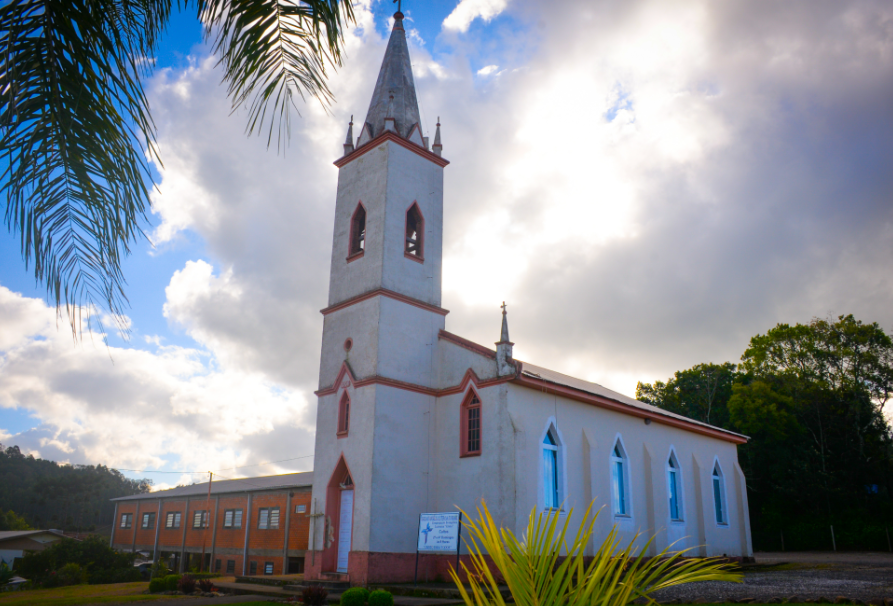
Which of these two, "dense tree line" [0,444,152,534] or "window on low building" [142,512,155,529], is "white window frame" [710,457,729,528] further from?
"dense tree line" [0,444,152,534]

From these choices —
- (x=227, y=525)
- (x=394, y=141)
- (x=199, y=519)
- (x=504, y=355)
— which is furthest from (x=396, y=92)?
(x=199, y=519)

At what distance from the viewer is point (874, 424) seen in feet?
139

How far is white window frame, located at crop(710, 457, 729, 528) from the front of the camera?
2838 centimetres

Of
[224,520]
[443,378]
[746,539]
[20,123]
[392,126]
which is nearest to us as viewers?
[20,123]

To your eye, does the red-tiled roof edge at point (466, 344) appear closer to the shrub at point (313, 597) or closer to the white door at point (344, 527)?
the white door at point (344, 527)

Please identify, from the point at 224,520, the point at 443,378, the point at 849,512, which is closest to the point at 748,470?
the point at 849,512

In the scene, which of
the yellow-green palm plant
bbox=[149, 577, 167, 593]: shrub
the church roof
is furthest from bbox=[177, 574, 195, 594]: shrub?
the yellow-green palm plant

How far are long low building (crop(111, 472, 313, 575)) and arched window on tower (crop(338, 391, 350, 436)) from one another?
8.42 meters

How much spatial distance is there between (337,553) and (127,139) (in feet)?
62.4

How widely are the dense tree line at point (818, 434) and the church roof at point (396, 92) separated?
3277cm

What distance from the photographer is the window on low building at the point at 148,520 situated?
4538 centimetres

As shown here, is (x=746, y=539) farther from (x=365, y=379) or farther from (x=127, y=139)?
(x=127, y=139)

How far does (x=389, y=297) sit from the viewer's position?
22.0 meters

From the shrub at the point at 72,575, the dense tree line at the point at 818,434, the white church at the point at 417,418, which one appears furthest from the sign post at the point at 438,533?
the dense tree line at the point at 818,434
